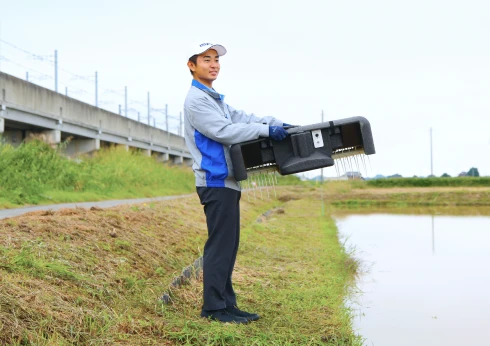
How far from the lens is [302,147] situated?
11.4 feet

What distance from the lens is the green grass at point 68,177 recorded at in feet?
32.8

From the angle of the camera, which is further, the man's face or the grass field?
the man's face

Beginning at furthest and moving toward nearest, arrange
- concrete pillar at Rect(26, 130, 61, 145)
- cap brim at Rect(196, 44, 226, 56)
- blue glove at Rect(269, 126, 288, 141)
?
concrete pillar at Rect(26, 130, 61, 145), cap brim at Rect(196, 44, 226, 56), blue glove at Rect(269, 126, 288, 141)

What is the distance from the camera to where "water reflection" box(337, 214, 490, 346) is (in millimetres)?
4582

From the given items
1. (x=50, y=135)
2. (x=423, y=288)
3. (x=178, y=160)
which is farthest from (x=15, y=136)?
(x=178, y=160)

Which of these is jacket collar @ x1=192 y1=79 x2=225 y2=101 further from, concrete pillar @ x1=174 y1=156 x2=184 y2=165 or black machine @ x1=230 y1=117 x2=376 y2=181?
concrete pillar @ x1=174 y1=156 x2=184 y2=165

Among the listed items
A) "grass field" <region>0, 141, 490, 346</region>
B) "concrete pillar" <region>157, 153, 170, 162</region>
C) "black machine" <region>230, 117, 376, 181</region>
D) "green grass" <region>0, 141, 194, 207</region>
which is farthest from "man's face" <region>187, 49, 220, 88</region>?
"concrete pillar" <region>157, 153, 170, 162</region>

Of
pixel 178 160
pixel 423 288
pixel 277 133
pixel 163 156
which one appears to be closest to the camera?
pixel 277 133

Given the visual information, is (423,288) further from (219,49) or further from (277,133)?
(219,49)

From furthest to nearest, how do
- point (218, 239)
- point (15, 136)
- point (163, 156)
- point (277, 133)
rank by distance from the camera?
point (163, 156)
point (15, 136)
point (218, 239)
point (277, 133)

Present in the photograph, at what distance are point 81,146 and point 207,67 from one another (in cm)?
1623

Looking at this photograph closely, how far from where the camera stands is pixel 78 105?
58.0ft

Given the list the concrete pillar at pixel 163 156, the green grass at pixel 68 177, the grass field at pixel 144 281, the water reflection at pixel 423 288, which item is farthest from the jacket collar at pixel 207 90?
the concrete pillar at pixel 163 156

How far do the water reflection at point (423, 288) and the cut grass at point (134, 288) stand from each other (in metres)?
0.35
